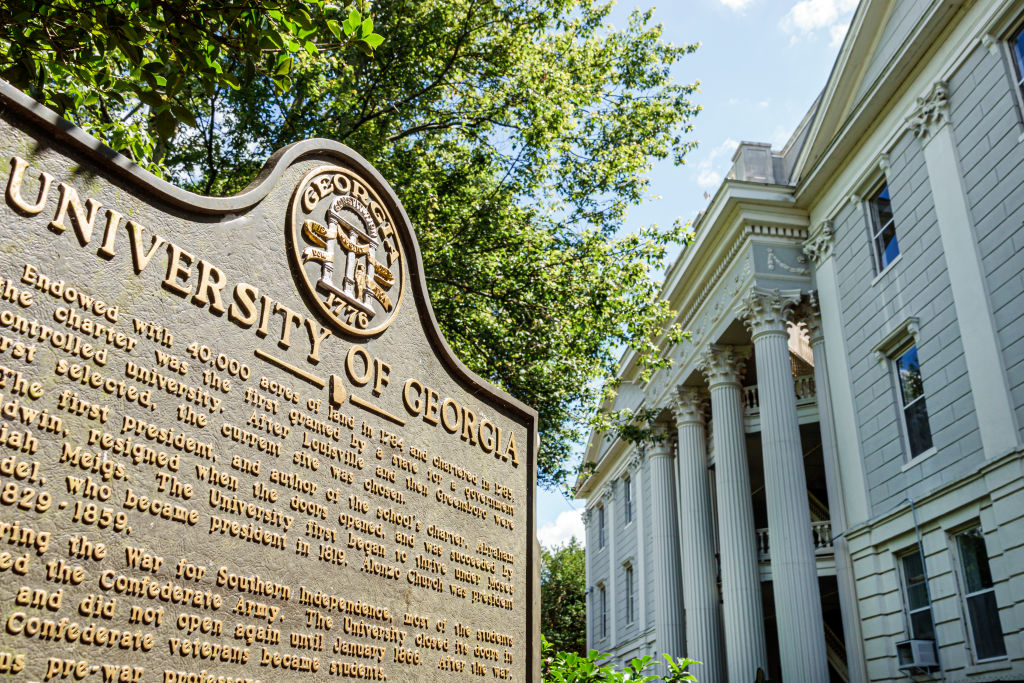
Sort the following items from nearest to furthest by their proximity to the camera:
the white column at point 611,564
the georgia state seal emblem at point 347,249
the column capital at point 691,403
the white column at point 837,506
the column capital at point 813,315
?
the georgia state seal emblem at point 347,249 → the white column at point 837,506 → the column capital at point 813,315 → the column capital at point 691,403 → the white column at point 611,564

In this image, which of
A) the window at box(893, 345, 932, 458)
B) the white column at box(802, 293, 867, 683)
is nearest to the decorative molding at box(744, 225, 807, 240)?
the white column at box(802, 293, 867, 683)

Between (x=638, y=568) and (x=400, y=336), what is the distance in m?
29.7

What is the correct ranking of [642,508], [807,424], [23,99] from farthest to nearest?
[642,508], [807,424], [23,99]

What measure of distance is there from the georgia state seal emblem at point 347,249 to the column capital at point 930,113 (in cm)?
1437

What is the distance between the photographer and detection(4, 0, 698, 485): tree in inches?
542

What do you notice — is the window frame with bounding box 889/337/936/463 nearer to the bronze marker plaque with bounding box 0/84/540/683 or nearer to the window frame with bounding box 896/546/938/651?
the window frame with bounding box 896/546/938/651

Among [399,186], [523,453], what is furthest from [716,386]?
[523,453]

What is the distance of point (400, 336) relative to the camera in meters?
4.55

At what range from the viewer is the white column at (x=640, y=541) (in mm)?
30844

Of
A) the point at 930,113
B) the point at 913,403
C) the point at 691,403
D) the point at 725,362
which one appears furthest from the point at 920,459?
the point at 691,403

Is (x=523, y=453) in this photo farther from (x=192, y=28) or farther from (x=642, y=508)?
(x=642, y=508)

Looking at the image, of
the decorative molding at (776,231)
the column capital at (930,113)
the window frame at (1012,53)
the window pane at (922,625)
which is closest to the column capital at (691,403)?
the decorative molding at (776,231)

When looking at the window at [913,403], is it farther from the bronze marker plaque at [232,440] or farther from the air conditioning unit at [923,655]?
the bronze marker plaque at [232,440]

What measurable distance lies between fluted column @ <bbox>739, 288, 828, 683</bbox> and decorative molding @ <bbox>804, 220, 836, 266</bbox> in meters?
1.14
